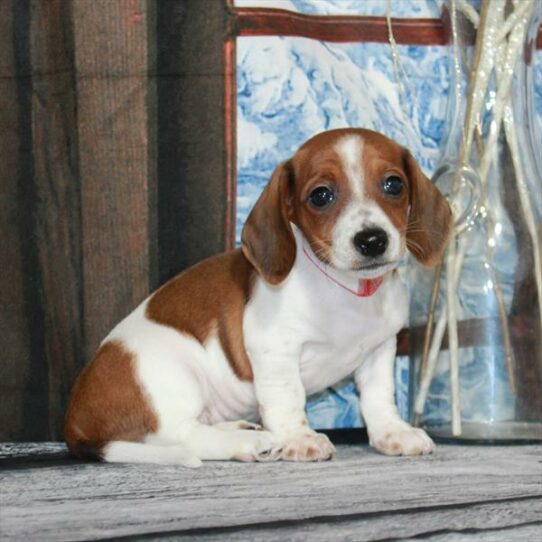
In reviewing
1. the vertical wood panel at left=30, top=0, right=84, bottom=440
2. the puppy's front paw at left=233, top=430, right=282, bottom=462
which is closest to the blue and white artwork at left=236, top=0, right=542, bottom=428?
the vertical wood panel at left=30, top=0, right=84, bottom=440

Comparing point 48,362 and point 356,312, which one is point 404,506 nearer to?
point 356,312

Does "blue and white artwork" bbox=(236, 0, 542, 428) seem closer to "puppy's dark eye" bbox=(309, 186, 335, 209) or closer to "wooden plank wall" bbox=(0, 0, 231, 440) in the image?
"wooden plank wall" bbox=(0, 0, 231, 440)

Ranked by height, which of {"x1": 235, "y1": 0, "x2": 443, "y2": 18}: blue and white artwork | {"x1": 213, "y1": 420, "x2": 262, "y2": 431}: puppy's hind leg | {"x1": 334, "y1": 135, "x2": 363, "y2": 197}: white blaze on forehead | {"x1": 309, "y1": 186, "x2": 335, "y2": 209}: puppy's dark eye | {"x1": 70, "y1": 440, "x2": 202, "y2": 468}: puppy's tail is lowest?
{"x1": 70, "y1": 440, "x2": 202, "y2": 468}: puppy's tail

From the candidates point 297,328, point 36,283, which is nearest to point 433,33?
point 297,328

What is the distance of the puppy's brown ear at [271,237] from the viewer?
8.77 ft

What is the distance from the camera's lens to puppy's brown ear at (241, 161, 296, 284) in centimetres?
267

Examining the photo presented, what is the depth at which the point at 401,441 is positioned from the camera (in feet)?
8.98

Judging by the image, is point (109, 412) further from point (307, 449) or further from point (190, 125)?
point (190, 125)

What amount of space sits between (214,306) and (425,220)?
0.61 meters

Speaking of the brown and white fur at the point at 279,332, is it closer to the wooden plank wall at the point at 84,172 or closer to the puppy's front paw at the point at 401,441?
the puppy's front paw at the point at 401,441

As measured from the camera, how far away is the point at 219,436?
2.70m

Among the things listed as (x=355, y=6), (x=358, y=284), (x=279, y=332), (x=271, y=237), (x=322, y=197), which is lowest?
(x=279, y=332)

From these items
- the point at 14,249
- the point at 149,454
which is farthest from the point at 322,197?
the point at 14,249

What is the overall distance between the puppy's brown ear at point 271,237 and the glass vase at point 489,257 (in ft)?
1.70
